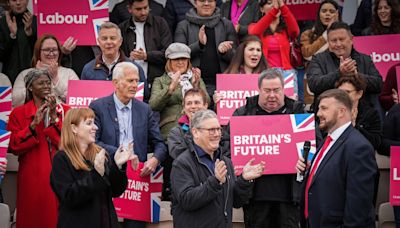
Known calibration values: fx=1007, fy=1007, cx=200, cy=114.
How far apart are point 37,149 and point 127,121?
951 millimetres

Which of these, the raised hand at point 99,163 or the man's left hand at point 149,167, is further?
the man's left hand at point 149,167

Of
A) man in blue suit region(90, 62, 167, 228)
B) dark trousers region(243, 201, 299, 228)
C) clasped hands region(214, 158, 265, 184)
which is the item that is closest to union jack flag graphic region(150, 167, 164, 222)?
man in blue suit region(90, 62, 167, 228)

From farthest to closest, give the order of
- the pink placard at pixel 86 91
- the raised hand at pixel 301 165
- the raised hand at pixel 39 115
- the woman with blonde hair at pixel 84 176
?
1. the pink placard at pixel 86 91
2. the raised hand at pixel 39 115
3. the raised hand at pixel 301 165
4. the woman with blonde hair at pixel 84 176

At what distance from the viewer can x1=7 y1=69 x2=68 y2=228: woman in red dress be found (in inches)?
392

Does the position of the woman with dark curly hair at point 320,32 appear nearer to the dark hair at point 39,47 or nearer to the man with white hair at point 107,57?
the man with white hair at point 107,57

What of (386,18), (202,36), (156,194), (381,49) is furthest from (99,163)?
(386,18)

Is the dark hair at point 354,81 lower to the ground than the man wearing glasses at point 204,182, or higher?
higher

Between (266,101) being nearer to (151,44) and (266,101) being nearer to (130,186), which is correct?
(130,186)

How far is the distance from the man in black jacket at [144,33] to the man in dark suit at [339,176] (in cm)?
390


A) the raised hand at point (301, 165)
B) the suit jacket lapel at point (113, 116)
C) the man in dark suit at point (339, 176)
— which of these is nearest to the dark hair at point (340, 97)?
the man in dark suit at point (339, 176)

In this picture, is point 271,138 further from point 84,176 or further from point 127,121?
point 84,176

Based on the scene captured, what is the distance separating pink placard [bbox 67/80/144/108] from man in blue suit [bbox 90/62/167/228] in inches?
24.0

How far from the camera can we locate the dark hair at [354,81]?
10.7 metres

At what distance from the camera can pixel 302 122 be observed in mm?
10047
